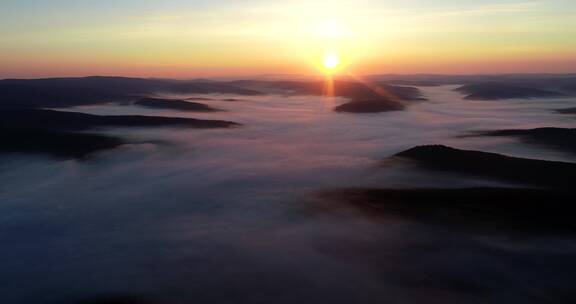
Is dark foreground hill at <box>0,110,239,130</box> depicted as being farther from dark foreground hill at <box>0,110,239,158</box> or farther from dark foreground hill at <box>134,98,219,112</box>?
dark foreground hill at <box>134,98,219,112</box>

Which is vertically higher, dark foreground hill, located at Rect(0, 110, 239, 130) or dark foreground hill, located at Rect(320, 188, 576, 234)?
dark foreground hill, located at Rect(0, 110, 239, 130)

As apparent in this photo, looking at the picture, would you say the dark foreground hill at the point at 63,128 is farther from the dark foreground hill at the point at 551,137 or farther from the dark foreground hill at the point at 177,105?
the dark foreground hill at the point at 551,137

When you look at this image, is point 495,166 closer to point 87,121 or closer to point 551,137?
point 551,137

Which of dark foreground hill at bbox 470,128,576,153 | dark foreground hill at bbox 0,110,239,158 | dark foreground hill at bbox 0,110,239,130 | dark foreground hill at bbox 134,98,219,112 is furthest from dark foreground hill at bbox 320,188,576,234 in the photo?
dark foreground hill at bbox 134,98,219,112

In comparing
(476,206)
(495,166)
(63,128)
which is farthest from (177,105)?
(476,206)

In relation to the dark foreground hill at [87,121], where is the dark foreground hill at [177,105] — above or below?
above

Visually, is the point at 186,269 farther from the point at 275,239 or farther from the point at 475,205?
the point at 475,205

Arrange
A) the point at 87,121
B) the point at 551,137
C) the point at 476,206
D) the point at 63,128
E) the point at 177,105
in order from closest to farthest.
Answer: the point at 476,206, the point at 551,137, the point at 63,128, the point at 87,121, the point at 177,105

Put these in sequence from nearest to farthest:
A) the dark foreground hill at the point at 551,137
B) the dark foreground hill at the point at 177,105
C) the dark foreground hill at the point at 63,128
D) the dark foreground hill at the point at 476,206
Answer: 1. the dark foreground hill at the point at 476,206
2. the dark foreground hill at the point at 551,137
3. the dark foreground hill at the point at 63,128
4. the dark foreground hill at the point at 177,105

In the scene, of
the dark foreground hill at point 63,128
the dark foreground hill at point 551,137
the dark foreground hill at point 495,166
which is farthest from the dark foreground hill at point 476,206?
the dark foreground hill at point 63,128

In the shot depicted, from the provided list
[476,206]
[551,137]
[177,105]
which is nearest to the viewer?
[476,206]

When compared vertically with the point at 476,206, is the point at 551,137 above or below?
above

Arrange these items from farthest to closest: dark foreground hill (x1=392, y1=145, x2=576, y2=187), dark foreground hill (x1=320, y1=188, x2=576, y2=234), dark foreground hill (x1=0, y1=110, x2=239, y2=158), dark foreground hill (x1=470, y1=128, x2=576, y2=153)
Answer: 1. dark foreground hill (x1=0, y1=110, x2=239, y2=158)
2. dark foreground hill (x1=470, y1=128, x2=576, y2=153)
3. dark foreground hill (x1=392, y1=145, x2=576, y2=187)
4. dark foreground hill (x1=320, y1=188, x2=576, y2=234)
